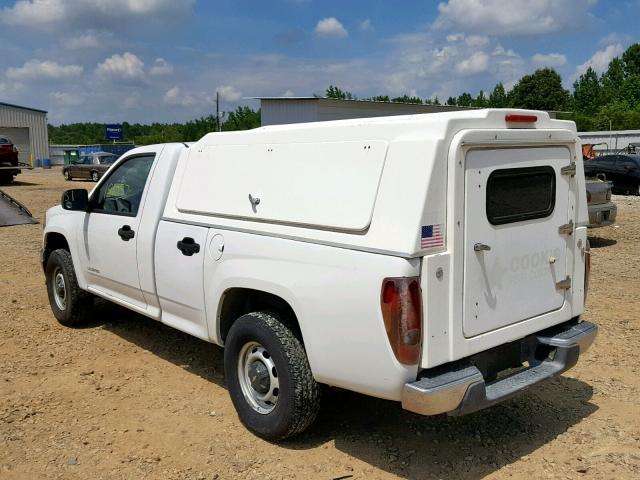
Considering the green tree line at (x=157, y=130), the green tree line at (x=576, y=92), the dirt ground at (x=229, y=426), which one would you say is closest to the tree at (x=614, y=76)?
the green tree line at (x=576, y=92)

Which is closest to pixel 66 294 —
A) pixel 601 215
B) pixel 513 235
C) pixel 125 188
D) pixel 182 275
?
pixel 125 188

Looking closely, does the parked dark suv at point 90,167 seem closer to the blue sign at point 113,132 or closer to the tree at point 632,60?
the blue sign at point 113,132

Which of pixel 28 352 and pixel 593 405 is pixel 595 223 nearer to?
pixel 593 405

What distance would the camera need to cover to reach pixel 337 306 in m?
3.29

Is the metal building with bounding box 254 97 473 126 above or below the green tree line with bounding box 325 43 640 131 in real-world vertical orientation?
below

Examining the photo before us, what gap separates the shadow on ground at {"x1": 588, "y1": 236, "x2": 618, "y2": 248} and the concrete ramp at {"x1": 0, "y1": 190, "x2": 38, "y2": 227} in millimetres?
12125

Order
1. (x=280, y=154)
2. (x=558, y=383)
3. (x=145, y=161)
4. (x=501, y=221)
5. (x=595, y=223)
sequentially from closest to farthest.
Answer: (x=501, y=221), (x=280, y=154), (x=558, y=383), (x=145, y=161), (x=595, y=223)

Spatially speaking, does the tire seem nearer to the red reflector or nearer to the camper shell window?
the camper shell window

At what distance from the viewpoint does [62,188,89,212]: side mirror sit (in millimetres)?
5621

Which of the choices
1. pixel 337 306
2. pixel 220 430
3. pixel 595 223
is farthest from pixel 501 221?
pixel 595 223

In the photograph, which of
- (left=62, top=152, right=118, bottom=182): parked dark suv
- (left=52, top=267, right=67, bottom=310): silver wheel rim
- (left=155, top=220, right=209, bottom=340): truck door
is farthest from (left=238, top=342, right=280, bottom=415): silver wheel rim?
(left=62, top=152, right=118, bottom=182): parked dark suv

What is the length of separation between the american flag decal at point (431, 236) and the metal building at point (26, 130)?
176ft

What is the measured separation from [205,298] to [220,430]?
889mm

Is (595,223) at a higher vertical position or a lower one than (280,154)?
lower
